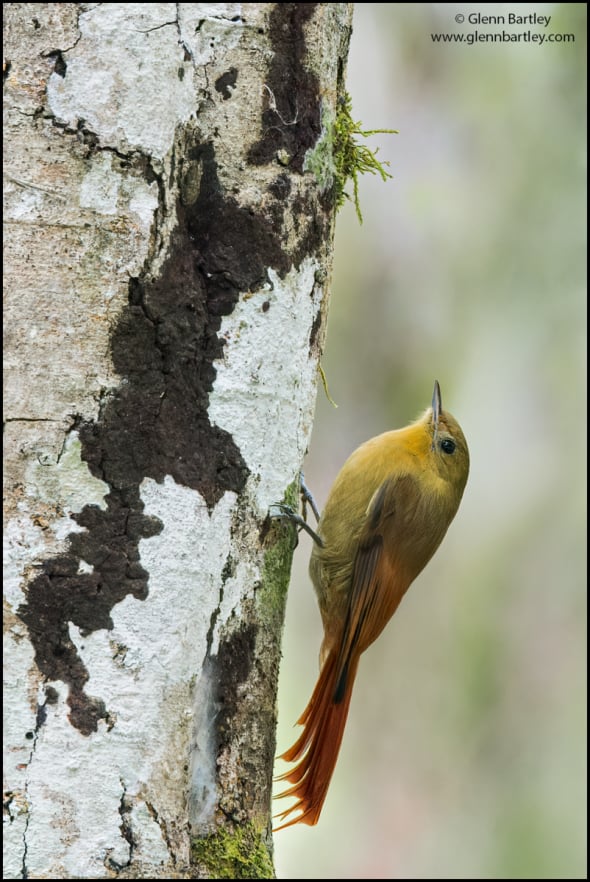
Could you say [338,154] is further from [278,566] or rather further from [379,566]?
[379,566]

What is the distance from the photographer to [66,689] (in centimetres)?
183

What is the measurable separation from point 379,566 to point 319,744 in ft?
2.23

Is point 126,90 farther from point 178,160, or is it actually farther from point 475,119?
point 475,119

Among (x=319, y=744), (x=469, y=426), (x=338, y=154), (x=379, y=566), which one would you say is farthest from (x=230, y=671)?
(x=469, y=426)

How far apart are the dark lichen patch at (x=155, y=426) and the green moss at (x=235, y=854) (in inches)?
9.9

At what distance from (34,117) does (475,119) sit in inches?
187

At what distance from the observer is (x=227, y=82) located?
215 cm

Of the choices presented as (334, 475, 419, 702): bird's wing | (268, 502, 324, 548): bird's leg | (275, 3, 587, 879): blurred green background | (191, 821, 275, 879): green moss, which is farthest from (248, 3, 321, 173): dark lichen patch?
(275, 3, 587, 879): blurred green background

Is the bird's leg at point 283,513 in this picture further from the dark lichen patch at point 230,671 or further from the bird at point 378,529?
the bird at point 378,529

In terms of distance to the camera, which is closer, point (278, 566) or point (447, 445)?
point (278, 566)

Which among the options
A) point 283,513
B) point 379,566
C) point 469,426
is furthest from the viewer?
point 469,426

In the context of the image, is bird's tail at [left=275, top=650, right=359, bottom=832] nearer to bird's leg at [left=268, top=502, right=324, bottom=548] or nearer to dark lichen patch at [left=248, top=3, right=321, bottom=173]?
bird's leg at [left=268, top=502, right=324, bottom=548]

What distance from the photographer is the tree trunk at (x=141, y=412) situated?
1.84 meters

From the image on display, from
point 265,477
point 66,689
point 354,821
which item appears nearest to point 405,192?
point 354,821
